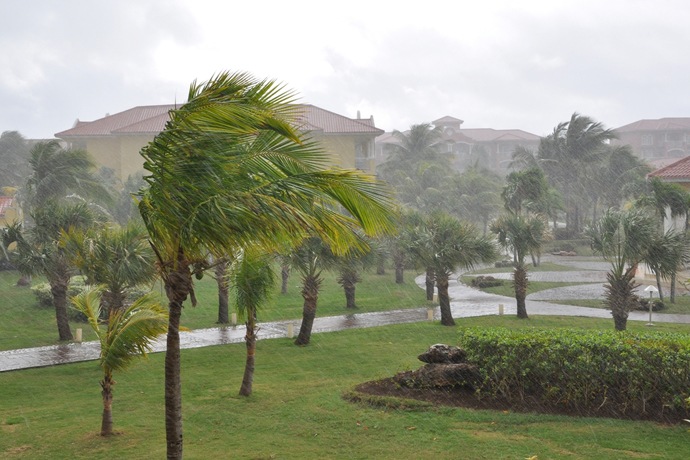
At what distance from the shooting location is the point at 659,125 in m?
126

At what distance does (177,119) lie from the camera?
7312mm

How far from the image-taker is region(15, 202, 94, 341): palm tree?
70.0 feet

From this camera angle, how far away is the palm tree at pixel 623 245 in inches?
854

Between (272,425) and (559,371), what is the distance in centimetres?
447

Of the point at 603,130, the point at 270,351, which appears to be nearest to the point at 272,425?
the point at 270,351

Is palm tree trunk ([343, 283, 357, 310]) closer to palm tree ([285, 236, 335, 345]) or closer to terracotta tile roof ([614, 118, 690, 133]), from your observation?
palm tree ([285, 236, 335, 345])

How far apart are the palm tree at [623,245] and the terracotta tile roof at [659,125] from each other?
11003 cm

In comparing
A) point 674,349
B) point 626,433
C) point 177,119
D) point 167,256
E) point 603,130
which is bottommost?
point 626,433

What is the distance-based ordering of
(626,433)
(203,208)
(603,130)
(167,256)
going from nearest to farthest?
(203,208) → (167,256) → (626,433) → (603,130)

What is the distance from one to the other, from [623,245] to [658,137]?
371ft

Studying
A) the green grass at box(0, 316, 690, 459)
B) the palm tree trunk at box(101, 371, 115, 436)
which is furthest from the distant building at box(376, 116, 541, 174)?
the palm tree trunk at box(101, 371, 115, 436)

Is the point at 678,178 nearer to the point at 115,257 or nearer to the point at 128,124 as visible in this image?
the point at 115,257

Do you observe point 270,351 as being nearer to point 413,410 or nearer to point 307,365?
point 307,365

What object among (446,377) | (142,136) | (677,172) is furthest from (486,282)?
(142,136)
